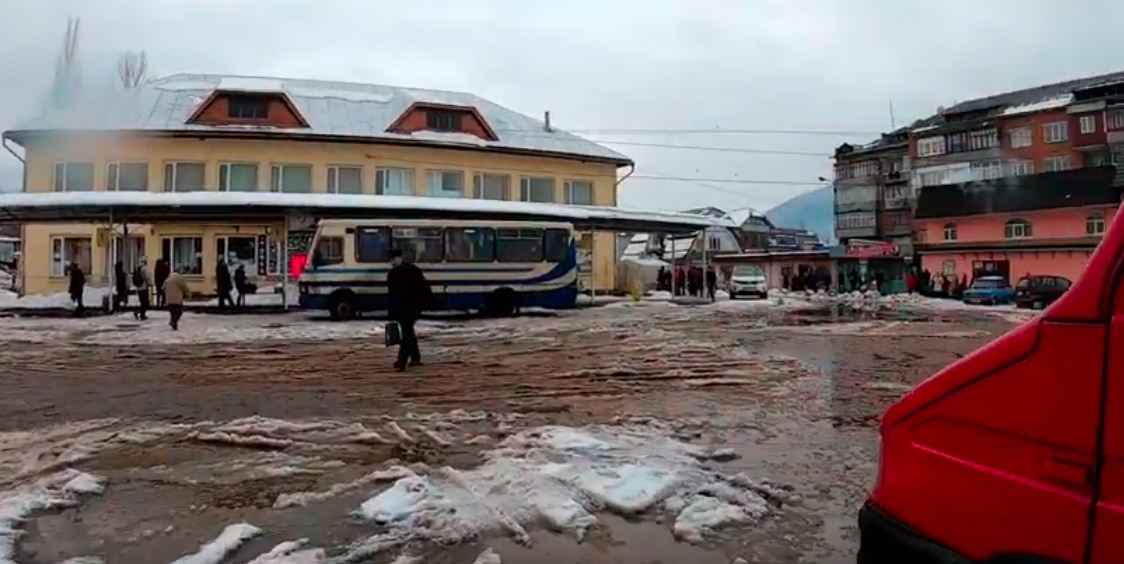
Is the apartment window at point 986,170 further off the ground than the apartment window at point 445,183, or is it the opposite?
the apartment window at point 986,170

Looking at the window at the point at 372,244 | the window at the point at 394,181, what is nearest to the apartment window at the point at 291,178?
the window at the point at 394,181

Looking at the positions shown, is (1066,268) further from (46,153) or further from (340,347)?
(46,153)

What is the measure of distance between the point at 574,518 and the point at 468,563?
35.5 inches

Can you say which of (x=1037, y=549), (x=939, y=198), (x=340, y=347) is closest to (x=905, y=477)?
(x=1037, y=549)

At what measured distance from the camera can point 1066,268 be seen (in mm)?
43906

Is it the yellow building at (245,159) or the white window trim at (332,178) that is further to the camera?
the white window trim at (332,178)

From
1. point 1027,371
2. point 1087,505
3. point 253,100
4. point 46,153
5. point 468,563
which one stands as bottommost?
point 468,563

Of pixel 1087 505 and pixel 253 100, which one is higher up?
pixel 253 100

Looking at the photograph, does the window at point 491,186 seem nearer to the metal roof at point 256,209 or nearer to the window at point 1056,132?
the metal roof at point 256,209

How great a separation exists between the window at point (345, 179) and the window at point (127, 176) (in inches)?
285

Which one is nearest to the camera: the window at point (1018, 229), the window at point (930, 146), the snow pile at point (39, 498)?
the snow pile at point (39, 498)

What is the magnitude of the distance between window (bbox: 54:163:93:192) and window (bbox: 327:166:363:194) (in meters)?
9.47

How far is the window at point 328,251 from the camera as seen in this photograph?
22.5 meters

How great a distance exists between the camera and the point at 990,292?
1505 inches
